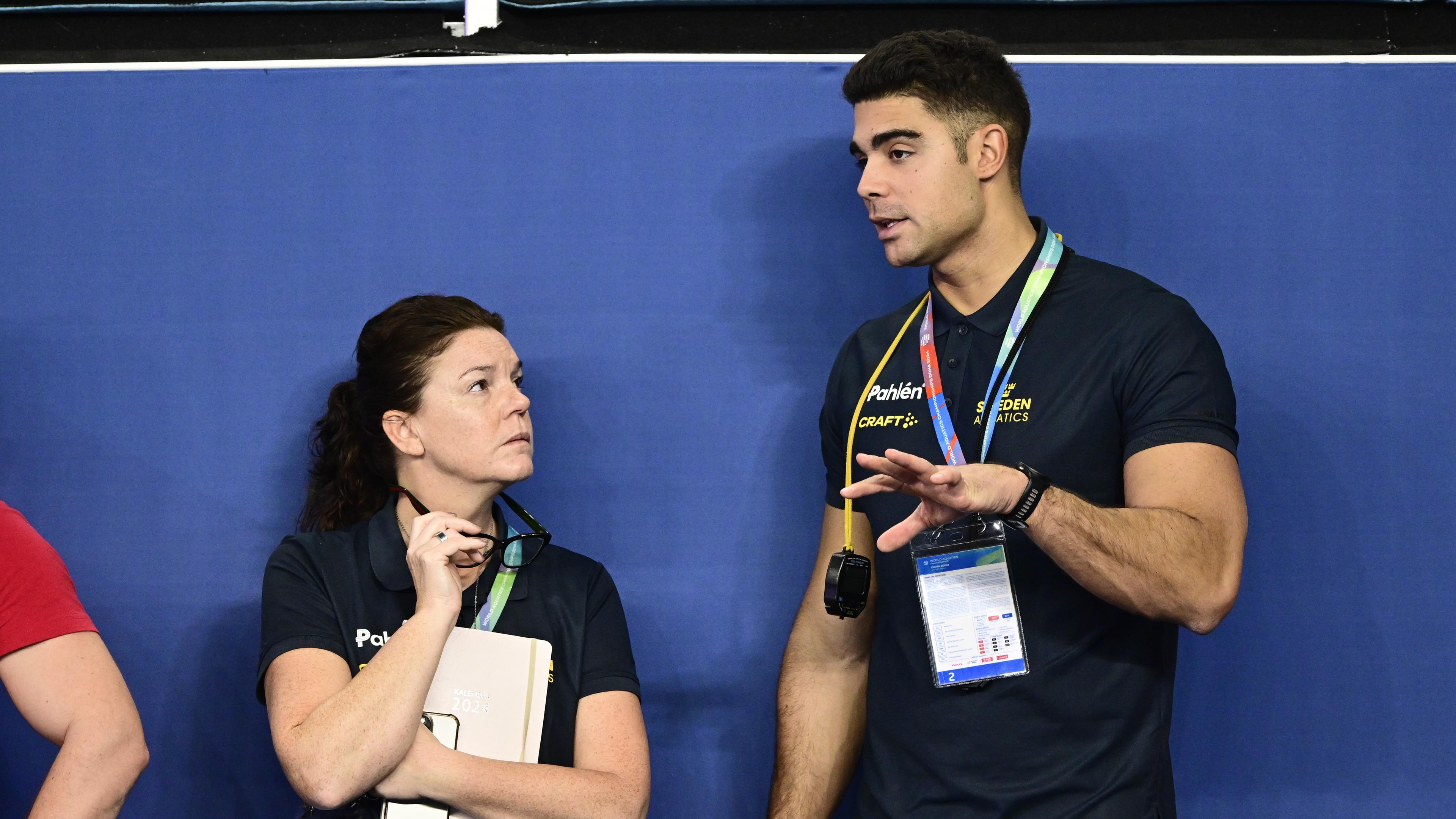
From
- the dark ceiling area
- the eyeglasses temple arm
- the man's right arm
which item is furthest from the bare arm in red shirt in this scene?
the dark ceiling area

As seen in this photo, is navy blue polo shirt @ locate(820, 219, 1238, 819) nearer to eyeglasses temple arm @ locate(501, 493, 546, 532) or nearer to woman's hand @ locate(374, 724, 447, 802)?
eyeglasses temple arm @ locate(501, 493, 546, 532)

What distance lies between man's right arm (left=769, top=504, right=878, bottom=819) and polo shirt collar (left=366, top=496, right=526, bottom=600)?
51 centimetres

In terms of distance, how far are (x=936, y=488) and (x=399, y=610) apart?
0.93m

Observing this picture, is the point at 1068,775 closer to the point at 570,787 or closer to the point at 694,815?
the point at 570,787

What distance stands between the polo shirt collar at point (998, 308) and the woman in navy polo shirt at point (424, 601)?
0.71 meters

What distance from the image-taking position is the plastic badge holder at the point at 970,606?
170 centimetres

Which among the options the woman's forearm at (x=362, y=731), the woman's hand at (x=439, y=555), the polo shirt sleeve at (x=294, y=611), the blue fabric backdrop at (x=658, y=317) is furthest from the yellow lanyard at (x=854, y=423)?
the polo shirt sleeve at (x=294, y=611)

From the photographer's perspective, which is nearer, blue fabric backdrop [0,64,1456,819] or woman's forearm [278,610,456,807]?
woman's forearm [278,610,456,807]

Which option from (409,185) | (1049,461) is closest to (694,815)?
(1049,461)

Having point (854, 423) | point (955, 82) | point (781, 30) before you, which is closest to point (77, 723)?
point (854, 423)

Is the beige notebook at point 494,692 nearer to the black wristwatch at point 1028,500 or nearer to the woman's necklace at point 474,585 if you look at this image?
the woman's necklace at point 474,585

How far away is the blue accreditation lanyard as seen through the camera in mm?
1788

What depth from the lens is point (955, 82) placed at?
1.92 metres

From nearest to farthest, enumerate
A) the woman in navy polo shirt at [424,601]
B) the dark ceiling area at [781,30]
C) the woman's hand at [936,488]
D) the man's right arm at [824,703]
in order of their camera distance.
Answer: the woman's hand at [936,488] → the woman in navy polo shirt at [424,601] → the man's right arm at [824,703] → the dark ceiling area at [781,30]
